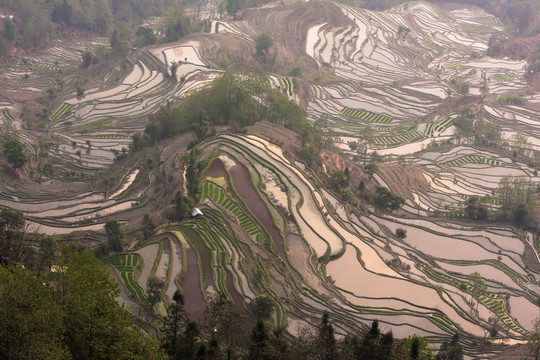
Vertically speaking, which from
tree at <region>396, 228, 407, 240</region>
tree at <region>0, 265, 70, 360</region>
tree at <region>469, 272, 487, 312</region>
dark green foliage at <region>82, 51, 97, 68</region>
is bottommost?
dark green foliage at <region>82, 51, 97, 68</region>

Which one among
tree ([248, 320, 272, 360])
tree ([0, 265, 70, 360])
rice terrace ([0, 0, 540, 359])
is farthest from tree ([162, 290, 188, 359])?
tree ([0, 265, 70, 360])

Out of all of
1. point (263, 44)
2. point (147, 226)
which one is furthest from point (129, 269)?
point (263, 44)

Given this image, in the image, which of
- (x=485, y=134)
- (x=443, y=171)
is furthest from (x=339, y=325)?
(x=485, y=134)

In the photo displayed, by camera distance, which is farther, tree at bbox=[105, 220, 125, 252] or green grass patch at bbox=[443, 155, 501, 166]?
green grass patch at bbox=[443, 155, 501, 166]

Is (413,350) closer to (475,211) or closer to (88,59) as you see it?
(475,211)

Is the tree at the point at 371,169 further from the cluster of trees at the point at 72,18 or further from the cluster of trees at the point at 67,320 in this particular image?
the cluster of trees at the point at 72,18

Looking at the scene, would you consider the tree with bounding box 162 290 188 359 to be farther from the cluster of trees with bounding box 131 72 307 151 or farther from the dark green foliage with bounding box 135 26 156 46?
the dark green foliage with bounding box 135 26 156 46

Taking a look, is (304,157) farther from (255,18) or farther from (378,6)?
(378,6)

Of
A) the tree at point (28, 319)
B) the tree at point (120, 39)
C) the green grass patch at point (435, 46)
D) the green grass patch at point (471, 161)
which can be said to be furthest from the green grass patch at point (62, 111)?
the green grass patch at point (435, 46)
